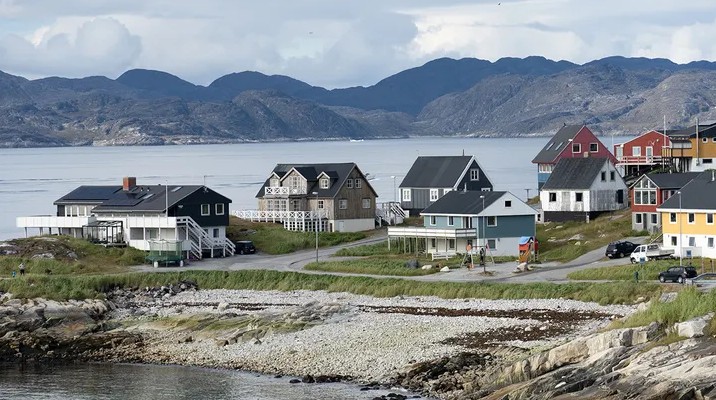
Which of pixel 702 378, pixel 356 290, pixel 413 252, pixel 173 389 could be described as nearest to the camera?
pixel 702 378

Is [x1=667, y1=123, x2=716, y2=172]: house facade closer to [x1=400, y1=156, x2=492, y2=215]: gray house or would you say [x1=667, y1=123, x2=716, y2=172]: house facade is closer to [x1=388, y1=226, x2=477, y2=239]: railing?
[x1=400, y1=156, x2=492, y2=215]: gray house

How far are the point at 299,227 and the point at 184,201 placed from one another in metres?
10.1

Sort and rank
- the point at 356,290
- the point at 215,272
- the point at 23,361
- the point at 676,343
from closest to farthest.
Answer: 1. the point at 676,343
2. the point at 23,361
3. the point at 356,290
4. the point at 215,272

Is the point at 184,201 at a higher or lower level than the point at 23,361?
higher

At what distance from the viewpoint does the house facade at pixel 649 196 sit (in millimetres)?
74375

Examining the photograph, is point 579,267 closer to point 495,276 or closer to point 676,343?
point 495,276

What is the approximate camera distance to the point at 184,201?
258 ft

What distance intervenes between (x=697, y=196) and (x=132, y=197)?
35089mm

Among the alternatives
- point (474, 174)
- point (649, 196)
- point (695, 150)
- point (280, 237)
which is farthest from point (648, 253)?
point (695, 150)

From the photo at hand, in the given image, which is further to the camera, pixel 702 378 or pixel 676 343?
pixel 676 343

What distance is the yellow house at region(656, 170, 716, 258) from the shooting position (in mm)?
63594

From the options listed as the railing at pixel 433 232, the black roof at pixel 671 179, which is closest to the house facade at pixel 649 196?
the black roof at pixel 671 179

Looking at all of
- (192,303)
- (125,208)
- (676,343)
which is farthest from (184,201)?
(676,343)

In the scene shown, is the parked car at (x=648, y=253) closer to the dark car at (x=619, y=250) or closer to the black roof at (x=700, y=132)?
the dark car at (x=619, y=250)
